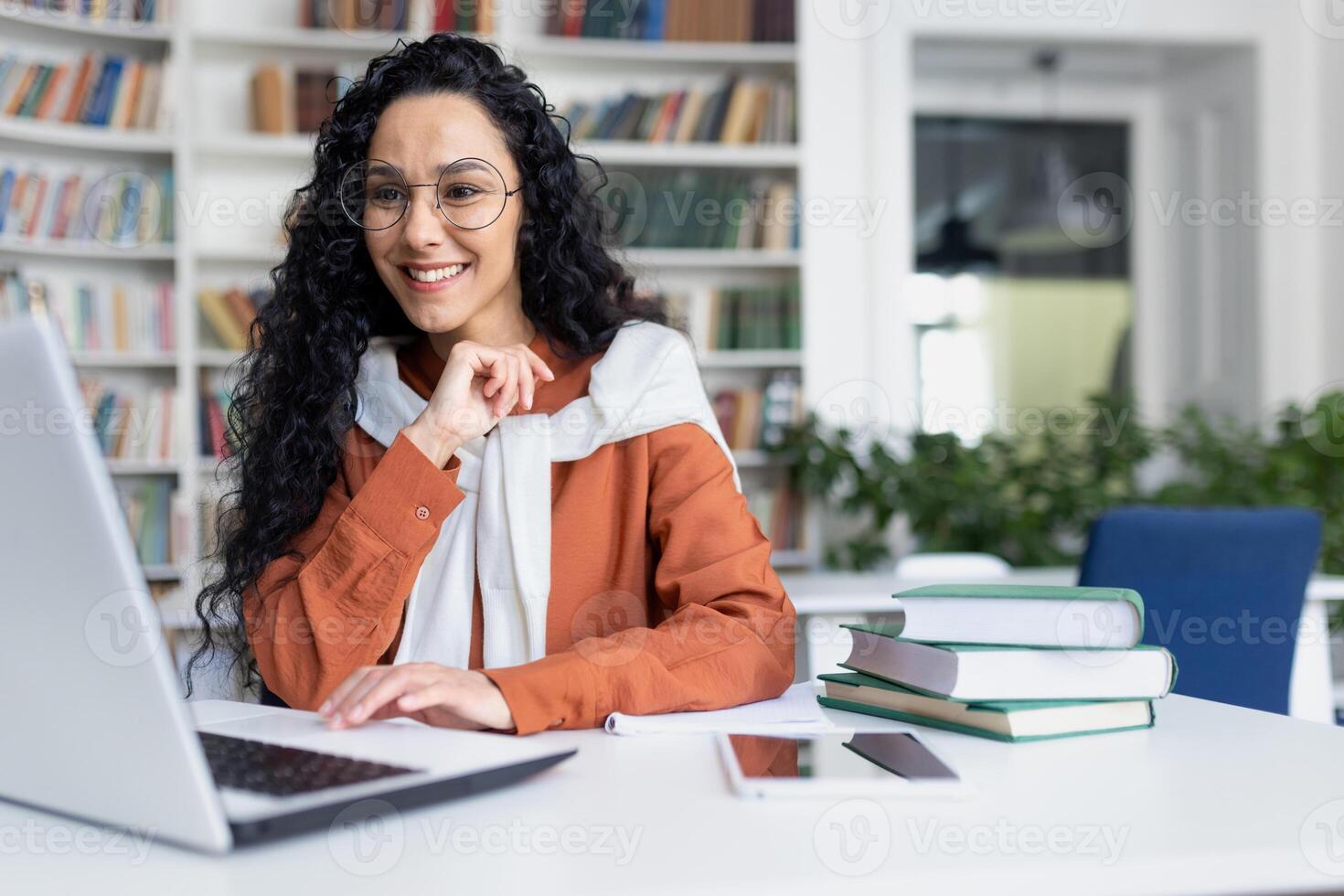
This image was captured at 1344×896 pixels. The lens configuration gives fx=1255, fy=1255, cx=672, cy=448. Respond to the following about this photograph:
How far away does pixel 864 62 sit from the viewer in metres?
4.57

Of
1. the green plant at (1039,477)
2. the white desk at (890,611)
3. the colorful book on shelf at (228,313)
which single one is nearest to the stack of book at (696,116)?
the green plant at (1039,477)

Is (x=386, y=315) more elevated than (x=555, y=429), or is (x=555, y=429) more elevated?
(x=386, y=315)

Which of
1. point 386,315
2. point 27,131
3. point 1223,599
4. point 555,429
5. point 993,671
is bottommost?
point 1223,599

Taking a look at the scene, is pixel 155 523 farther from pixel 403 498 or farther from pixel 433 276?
pixel 403 498

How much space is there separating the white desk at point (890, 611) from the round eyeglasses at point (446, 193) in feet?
2.64

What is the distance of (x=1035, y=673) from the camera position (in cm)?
102

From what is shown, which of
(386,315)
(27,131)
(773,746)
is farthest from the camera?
(27,131)

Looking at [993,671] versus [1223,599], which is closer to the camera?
[993,671]

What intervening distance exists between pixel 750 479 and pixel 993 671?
11.8ft

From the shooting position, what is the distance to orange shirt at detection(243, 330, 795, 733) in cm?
112

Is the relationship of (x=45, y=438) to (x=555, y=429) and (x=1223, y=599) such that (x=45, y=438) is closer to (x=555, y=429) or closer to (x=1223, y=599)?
(x=555, y=429)


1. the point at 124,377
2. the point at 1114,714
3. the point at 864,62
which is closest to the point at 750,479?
the point at 864,62

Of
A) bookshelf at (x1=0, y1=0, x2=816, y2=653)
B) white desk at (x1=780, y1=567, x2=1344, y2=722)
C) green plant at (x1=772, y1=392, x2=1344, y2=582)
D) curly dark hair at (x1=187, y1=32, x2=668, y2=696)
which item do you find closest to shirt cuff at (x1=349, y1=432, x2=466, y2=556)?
curly dark hair at (x1=187, y1=32, x2=668, y2=696)

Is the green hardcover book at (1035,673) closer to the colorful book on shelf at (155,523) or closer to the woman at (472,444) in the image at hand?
the woman at (472,444)
